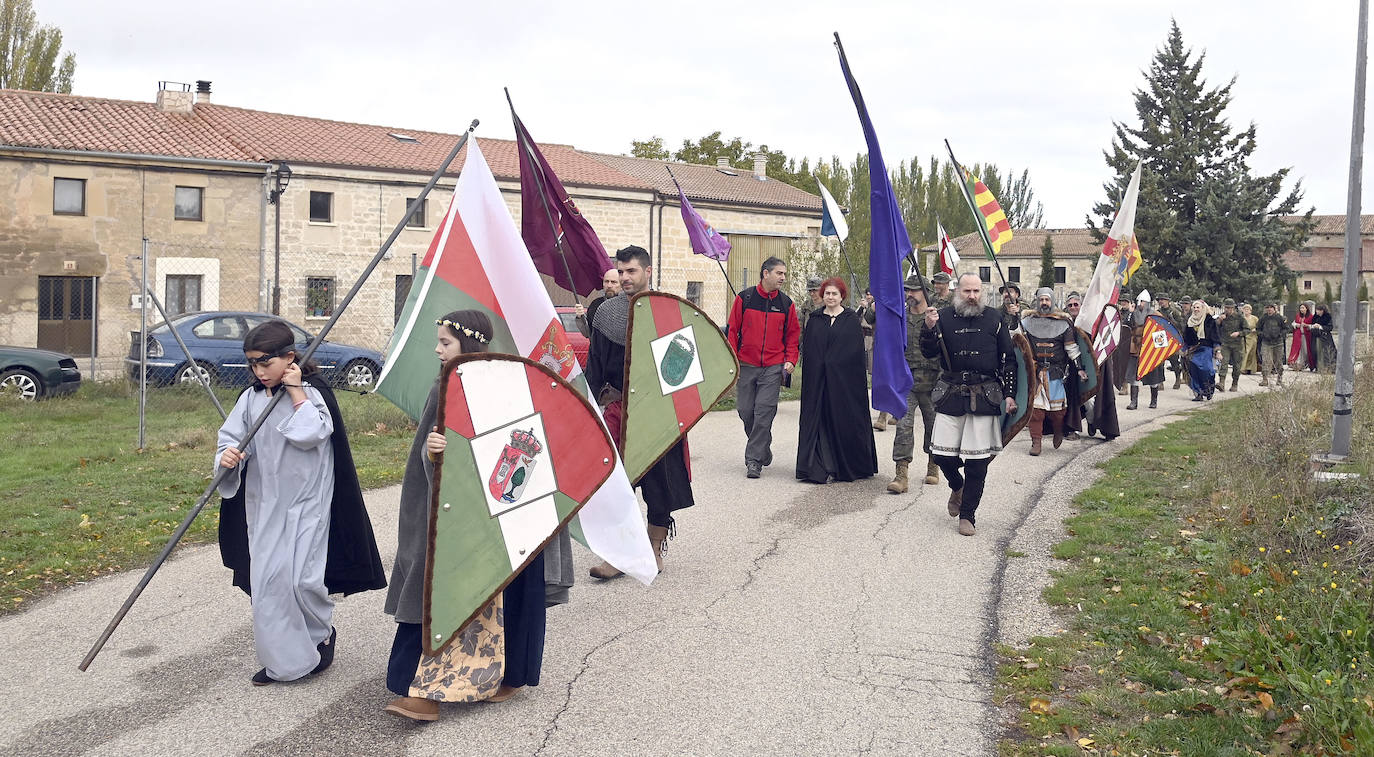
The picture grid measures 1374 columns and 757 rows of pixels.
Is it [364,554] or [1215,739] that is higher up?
[364,554]

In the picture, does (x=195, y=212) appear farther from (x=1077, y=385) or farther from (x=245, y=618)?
(x=245, y=618)

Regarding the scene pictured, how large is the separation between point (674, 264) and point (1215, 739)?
124ft

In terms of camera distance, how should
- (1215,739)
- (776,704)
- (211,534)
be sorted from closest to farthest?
1. (1215,739)
2. (776,704)
3. (211,534)

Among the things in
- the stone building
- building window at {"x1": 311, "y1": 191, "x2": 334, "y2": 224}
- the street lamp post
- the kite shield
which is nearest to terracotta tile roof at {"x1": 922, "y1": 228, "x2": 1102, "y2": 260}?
the stone building

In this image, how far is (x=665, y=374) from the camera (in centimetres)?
685

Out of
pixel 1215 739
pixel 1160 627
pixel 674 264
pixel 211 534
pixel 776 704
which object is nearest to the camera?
pixel 1215 739

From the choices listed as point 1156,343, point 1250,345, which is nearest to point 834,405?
point 1156,343

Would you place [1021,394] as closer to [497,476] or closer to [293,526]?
[497,476]

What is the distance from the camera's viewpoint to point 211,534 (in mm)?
8234

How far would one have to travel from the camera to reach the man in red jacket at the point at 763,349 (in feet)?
35.7

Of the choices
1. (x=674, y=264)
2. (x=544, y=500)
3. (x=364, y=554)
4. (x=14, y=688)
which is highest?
(x=674, y=264)

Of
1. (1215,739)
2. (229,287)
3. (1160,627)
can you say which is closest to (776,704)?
(1215,739)

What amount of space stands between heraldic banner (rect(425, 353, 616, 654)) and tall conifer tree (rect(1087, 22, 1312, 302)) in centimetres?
4233

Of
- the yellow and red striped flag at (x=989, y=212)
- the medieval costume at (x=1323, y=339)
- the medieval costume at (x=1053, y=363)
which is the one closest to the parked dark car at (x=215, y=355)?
the yellow and red striped flag at (x=989, y=212)
